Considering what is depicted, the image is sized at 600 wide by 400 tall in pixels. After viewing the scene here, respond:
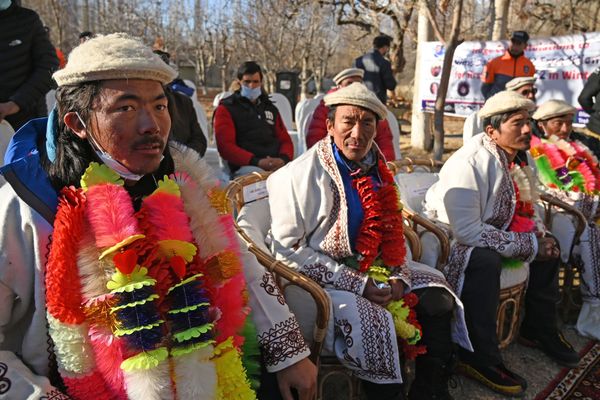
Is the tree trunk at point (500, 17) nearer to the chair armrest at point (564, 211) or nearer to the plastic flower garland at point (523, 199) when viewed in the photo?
the chair armrest at point (564, 211)

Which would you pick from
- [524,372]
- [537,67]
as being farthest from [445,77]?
[524,372]

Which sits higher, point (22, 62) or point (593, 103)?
point (22, 62)

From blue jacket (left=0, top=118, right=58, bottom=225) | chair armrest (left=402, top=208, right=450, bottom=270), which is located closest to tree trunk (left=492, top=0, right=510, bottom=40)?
chair armrest (left=402, top=208, right=450, bottom=270)

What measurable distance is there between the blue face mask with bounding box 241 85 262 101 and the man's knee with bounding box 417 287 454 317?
2.53 m

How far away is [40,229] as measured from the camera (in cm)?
129

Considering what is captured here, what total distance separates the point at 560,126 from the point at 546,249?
1.32 meters

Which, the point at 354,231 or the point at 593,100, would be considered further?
the point at 593,100

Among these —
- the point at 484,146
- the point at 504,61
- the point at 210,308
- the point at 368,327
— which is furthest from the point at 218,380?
the point at 504,61

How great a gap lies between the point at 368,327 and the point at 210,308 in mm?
810

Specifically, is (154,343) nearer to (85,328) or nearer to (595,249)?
(85,328)

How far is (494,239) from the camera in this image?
270 centimetres

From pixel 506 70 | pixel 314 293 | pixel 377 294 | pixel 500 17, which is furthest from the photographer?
pixel 500 17

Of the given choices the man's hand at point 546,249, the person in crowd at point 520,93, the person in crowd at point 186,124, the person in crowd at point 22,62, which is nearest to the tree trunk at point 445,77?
the person in crowd at point 520,93

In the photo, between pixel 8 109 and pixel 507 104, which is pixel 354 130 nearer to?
pixel 507 104
